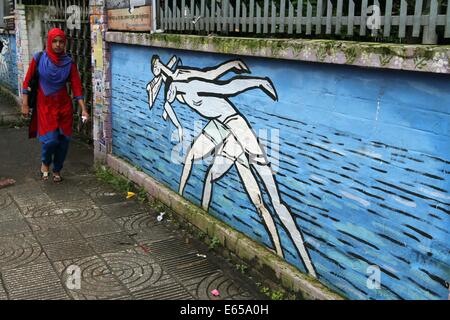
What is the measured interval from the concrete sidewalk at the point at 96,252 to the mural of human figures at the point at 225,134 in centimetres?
49

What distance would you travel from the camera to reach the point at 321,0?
119 inches

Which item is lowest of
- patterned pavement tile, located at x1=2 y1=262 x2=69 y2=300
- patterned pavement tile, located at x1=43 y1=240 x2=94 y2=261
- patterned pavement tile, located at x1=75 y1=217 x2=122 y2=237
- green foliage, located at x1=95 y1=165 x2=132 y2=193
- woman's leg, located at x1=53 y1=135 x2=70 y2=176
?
patterned pavement tile, located at x1=2 y1=262 x2=69 y2=300

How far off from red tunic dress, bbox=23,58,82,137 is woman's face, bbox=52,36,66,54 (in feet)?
0.91

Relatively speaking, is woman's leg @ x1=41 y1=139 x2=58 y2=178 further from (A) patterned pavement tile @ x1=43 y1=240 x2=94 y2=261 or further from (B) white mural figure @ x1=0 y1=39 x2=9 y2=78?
(B) white mural figure @ x1=0 y1=39 x2=9 y2=78

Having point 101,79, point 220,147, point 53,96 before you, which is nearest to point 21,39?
point 101,79

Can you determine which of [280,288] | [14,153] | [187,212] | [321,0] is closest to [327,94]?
[321,0]

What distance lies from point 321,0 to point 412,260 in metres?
1.59

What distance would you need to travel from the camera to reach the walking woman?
18.4ft

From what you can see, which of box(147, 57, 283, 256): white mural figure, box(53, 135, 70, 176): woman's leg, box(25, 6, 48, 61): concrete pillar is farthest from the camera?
box(25, 6, 48, 61): concrete pillar

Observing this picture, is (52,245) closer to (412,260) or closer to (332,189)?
(332,189)

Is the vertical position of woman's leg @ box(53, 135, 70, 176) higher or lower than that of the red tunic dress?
lower

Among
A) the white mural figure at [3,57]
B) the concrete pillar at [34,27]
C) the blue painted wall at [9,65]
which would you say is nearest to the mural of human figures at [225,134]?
the concrete pillar at [34,27]

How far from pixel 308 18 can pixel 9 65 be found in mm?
9971

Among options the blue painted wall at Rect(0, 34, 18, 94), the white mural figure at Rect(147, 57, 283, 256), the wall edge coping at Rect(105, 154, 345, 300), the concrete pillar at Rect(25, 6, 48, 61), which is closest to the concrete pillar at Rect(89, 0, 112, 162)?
the wall edge coping at Rect(105, 154, 345, 300)
